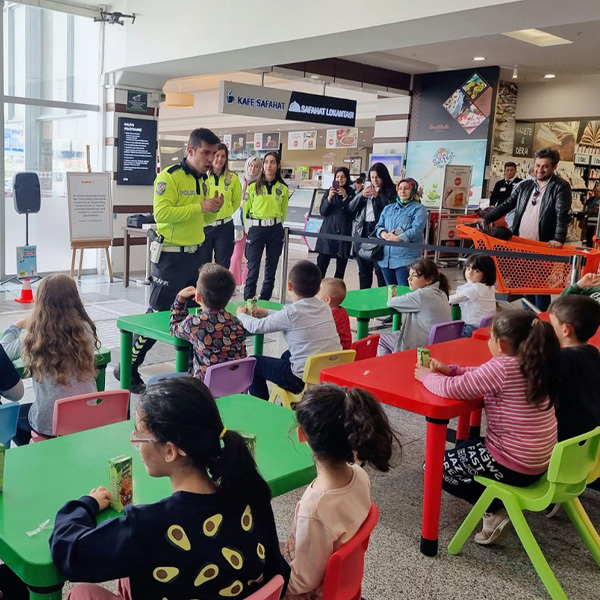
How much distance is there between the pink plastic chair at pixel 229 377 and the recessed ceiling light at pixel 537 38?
771cm

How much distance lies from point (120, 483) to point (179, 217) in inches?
124

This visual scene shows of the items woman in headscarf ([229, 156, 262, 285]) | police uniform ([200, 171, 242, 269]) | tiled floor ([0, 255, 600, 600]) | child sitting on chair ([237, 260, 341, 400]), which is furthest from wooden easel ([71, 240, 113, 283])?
tiled floor ([0, 255, 600, 600])

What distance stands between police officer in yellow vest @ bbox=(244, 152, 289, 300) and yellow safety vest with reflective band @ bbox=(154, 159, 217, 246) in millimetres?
2375

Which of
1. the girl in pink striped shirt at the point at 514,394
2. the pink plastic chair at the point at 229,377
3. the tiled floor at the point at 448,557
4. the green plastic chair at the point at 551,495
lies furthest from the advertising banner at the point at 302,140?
the green plastic chair at the point at 551,495

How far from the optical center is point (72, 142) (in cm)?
890

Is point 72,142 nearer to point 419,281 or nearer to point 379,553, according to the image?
point 419,281

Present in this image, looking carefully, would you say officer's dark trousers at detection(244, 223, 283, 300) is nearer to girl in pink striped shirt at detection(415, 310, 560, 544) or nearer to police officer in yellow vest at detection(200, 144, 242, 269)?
police officer in yellow vest at detection(200, 144, 242, 269)

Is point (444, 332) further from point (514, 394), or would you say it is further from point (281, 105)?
point (281, 105)

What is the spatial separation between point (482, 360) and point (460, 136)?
32.1 feet

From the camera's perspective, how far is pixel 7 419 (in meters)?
2.29

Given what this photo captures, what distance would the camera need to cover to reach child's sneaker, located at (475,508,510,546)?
2734 mm

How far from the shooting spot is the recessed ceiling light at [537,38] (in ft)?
29.9

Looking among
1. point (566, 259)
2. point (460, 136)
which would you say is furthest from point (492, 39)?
point (566, 259)

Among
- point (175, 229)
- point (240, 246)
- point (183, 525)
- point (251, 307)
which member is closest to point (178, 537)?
point (183, 525)
